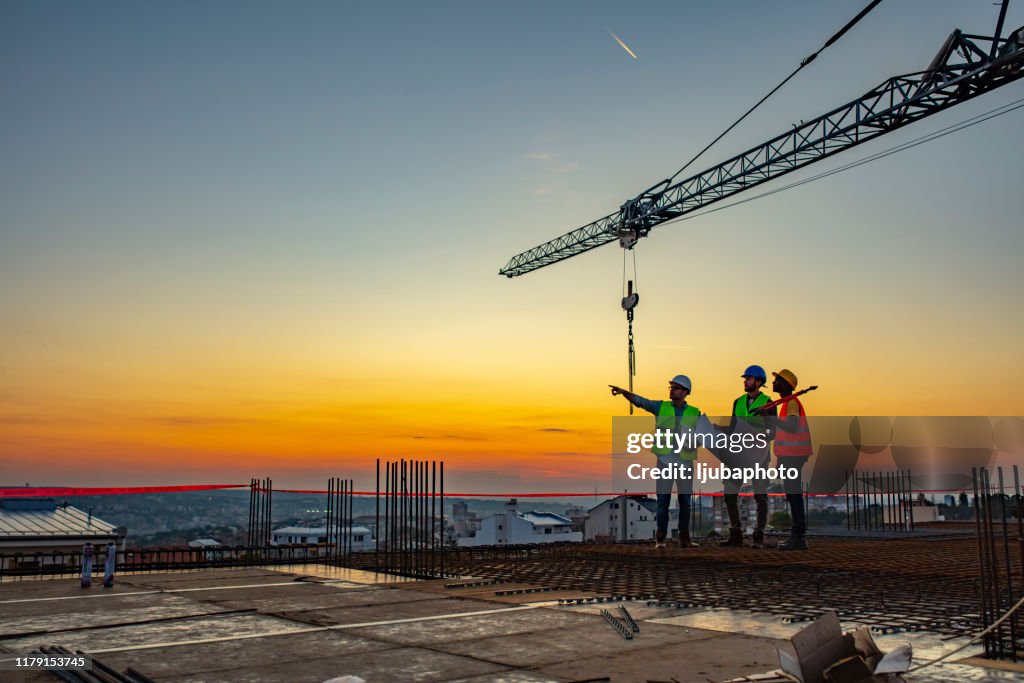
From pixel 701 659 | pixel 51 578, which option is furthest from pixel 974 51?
pixel 51 578

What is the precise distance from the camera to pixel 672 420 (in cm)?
1427

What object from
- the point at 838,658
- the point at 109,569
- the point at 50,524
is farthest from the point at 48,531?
the point at 838,658

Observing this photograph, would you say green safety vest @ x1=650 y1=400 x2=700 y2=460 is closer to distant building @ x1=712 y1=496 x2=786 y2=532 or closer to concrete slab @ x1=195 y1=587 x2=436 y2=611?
concrete slab @ x1=195 y1=587 x2=436 y2=611

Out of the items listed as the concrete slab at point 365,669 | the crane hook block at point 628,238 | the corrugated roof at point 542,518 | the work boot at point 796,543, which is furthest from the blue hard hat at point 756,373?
the corrugated roof at point 542,518

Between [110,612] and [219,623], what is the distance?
1904 mm

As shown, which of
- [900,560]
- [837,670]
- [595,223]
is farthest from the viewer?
[595,223]

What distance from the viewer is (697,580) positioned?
1306 cm

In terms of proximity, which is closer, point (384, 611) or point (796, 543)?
point (384, 611)

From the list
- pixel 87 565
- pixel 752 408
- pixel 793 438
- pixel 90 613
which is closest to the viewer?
pixel 90 613

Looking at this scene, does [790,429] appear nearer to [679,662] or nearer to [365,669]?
[679,662]

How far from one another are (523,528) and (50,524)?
63.5 meters

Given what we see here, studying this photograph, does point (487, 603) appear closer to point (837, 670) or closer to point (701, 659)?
point (701, 659)

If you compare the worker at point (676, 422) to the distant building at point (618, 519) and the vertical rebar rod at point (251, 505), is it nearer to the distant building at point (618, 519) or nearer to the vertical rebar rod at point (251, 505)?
the vertical rebar rod at point (251, 505)

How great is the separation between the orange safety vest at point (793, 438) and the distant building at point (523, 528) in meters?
70.6
